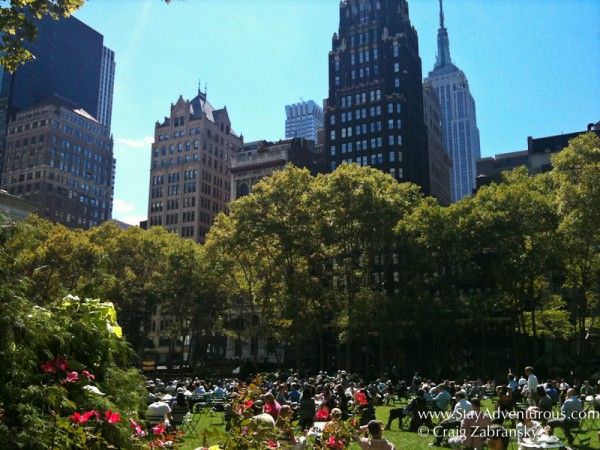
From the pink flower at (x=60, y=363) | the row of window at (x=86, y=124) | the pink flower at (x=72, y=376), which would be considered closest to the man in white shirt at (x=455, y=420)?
the pink flower at (x=60, y=363)

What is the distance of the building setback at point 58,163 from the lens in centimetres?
13288

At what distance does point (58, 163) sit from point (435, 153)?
85.6 meters

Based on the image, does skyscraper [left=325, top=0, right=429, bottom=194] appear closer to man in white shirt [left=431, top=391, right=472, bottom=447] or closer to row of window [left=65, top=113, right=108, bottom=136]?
row of window [left=65, top=113, right=108, bottom=136]

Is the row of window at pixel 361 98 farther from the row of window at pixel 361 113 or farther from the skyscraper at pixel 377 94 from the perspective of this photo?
the row of window at pixel 361 113

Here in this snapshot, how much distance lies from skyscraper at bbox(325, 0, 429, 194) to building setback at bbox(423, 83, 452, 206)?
24.0ft

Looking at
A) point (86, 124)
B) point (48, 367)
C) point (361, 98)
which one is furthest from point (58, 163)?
point (48, 367)

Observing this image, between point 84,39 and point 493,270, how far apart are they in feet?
543

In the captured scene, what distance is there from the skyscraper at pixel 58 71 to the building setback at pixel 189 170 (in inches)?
1874

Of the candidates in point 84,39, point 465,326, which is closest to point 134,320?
point 465,326

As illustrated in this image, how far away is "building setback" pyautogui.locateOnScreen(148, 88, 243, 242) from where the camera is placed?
120250 mm

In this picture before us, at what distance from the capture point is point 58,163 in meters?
135

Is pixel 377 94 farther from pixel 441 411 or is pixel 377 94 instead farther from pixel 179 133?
pixel 441 411

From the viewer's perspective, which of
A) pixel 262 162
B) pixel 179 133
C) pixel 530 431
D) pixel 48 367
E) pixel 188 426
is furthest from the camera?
pixel 179 133

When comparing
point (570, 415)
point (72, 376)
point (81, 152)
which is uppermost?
point (81, 152)
